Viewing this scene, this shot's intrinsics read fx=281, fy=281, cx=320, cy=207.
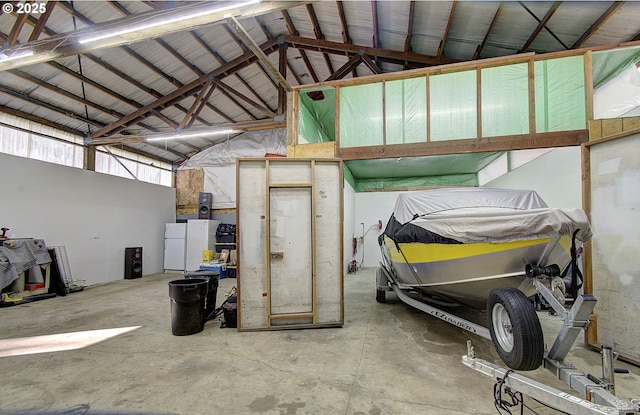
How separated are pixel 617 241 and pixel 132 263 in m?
10.4

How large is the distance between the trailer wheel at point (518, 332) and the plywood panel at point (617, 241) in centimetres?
169

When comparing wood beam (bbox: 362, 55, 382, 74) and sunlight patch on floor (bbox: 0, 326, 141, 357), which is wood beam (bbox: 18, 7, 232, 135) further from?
wood beam (bbox: 362, 55, 382, 74)

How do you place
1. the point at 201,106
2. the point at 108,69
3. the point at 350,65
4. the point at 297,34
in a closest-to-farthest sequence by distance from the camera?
the point at 108,69 → the point at 350,65 → the point at 297,34 → the point at 201,106

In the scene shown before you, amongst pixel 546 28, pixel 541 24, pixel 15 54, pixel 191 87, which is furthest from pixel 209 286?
pixel 546 28

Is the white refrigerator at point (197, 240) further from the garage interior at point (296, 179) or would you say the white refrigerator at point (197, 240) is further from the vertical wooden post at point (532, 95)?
the vertical wooden post at point (532, 95)

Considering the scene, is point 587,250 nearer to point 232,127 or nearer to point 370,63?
point 370,63

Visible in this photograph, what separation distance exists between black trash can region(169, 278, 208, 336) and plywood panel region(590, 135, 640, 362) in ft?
15.9

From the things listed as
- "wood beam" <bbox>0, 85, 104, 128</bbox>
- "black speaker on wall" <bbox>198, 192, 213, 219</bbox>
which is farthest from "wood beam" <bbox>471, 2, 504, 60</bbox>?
"wood beam" <bbox>0, 85, 104, 128</bbox>

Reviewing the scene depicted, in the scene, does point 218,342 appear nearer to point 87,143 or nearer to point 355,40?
point 355,40

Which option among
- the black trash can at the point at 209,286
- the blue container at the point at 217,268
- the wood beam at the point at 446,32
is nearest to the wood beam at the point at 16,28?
the black trash can at the point at 209,286

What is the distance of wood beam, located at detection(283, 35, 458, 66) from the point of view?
262 inches

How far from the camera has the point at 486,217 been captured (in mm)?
2635

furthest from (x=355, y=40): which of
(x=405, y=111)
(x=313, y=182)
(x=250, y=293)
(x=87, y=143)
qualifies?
(x=87, y=143)

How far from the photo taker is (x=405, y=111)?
5.05m
